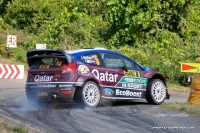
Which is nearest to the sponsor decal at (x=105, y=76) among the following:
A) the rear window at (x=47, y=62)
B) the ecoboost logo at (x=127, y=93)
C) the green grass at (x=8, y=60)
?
the ecoboost logo at (x=127, y=93)

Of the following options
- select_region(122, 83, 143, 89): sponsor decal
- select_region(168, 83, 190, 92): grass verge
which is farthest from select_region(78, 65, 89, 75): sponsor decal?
select_region(168, 83, 190, 92): grass verge

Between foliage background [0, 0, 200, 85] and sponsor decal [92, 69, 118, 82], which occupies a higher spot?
foliage background [0, 0, 200, 85]

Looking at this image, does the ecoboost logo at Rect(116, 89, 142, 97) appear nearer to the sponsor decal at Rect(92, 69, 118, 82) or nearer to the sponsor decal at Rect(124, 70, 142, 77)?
the sponsor decal at Rect(92, 69, 118, 82)

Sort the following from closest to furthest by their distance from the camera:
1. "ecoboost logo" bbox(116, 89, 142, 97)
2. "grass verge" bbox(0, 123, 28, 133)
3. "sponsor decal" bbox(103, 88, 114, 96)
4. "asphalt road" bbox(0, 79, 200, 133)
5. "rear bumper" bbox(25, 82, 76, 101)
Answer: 1. "grass verge" bbox(0, 123, 28, 133)
2. "asphalt road" bbox(0, 79, 200, 133)
3. "rear bumper" bbox(25, 82, 76, 101)
4. "sponsor decal" bbox(103, 88, 114, 96)
5. "ecoboost logo" bbox(116, 89, 142, 97)

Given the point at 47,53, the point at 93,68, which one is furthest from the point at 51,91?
the point at 93,68

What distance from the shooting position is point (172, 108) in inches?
537

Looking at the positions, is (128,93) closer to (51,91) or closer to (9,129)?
(51,91)

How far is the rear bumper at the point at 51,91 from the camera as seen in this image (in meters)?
13.4

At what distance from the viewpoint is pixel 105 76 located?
1420 cm

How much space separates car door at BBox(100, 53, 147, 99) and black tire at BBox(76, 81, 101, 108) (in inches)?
11.8

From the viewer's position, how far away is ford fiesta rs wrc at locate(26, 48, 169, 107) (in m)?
13.5

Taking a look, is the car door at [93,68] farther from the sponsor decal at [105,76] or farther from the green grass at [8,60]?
the green grass at [8,60]

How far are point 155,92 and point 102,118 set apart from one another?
3553mm

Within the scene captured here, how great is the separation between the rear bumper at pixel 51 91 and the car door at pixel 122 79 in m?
1.09
